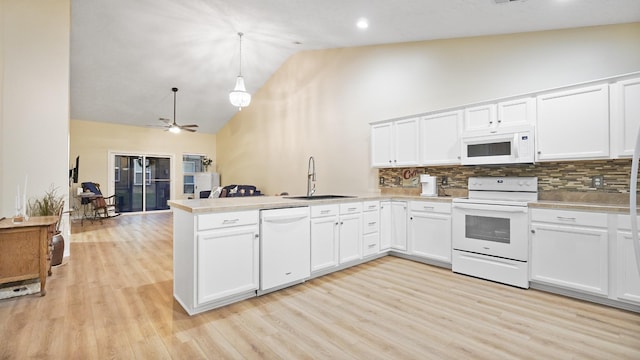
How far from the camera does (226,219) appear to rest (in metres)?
2.47

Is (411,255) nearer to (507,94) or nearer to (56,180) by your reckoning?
(507,94)

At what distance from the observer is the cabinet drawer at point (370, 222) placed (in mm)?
3725

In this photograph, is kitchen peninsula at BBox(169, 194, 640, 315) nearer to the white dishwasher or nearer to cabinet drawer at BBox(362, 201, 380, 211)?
the white dishwasher

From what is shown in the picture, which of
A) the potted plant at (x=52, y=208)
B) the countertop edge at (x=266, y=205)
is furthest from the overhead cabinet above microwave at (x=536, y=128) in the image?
the potted plant at (x=52, y=208)

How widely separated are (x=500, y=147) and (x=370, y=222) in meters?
1.70

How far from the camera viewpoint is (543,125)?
300cm

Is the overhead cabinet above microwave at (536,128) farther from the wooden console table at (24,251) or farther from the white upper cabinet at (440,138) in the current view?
the wooden console table at (24,251)

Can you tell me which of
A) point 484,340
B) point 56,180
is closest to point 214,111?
point 56,180

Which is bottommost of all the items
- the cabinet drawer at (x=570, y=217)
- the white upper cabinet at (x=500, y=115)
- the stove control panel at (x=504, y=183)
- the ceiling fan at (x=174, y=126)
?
the cabinet drawer at (x=570, y=217)

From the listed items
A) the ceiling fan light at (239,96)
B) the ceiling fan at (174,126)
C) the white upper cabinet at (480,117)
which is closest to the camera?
the white upper cabinet at (480,117)

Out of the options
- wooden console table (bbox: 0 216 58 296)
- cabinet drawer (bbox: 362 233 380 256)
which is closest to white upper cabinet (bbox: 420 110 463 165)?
cabinet drawer (bbox: 362 233 380 256)

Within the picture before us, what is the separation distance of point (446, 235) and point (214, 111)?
734 cm

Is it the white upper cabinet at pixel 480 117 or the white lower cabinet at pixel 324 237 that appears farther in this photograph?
the white upper cabinet at pixel 480 117

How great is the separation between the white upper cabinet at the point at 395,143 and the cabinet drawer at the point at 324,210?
1341 mm
